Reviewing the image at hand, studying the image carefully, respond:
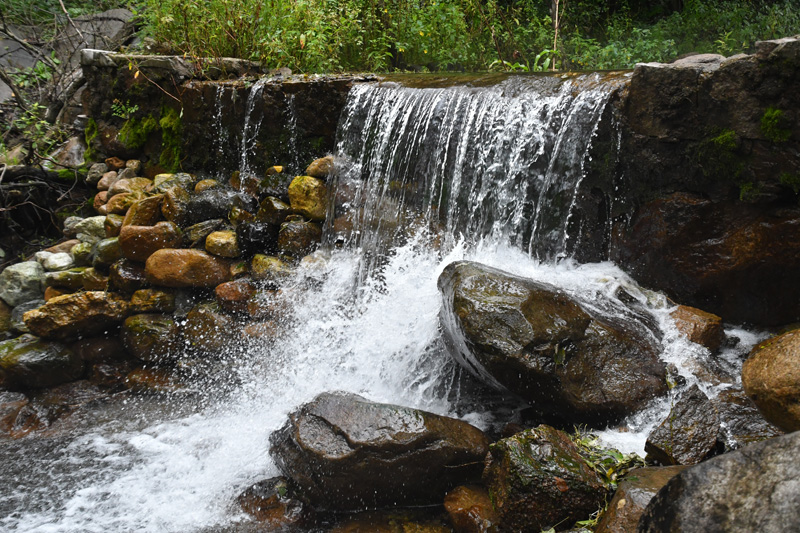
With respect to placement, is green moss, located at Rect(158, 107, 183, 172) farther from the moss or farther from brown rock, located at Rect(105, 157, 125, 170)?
the moss

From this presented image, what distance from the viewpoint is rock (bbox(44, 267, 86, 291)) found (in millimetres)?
5473

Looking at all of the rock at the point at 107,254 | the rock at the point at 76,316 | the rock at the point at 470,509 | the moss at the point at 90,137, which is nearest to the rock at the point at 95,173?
the moss at the point at 90,137

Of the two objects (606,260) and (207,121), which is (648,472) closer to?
(606,260)

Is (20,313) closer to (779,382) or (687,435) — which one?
(687,435)

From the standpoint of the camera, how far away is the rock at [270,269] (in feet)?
16.9

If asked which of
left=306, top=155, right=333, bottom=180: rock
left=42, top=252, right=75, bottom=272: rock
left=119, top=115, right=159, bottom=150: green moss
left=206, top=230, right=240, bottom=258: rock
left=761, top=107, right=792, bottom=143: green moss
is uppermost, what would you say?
left=761, top=107, right=792, bottom=143: green moss

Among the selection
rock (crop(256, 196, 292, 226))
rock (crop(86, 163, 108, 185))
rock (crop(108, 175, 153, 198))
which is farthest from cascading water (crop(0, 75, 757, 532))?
rock (crop(86, 163, 108, 185))

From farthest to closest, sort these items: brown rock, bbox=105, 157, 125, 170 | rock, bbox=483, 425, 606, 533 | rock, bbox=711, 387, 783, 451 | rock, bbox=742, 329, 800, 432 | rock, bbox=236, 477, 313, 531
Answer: brown rock, bbox=105, 157, 125, 170 < rock, bbox=236, 477, 313, 531 < rock, bbox=711, 387, 783, 451 < rock, bbox=483, 425, 606, 533 < rock, bbox=742, 329, 800, 432

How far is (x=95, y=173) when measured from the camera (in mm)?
7043

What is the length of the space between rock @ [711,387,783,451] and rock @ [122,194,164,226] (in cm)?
533

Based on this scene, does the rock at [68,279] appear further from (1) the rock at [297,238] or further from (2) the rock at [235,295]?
(1) the rock at [297,238]

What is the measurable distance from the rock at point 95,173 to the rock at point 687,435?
7117mm

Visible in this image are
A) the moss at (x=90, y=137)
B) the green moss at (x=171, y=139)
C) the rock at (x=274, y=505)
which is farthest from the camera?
the moss at (x=90, y=137)

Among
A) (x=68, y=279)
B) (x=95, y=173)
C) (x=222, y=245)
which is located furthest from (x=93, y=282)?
(x=95, y=173)
